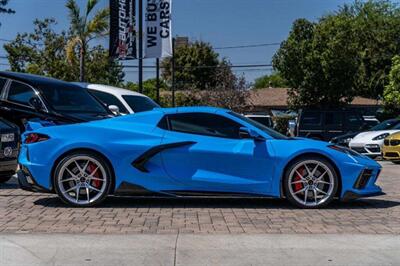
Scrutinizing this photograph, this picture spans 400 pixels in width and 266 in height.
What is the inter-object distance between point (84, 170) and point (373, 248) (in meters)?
3.80

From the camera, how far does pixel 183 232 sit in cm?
636

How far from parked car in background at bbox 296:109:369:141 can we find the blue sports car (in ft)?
47.2

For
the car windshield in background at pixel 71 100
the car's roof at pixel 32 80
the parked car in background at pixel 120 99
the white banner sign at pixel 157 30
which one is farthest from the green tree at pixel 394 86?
the car's roof at pixel 32 80

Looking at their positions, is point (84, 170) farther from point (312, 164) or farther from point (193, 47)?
point (193, 47)

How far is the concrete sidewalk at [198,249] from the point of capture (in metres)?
5.32

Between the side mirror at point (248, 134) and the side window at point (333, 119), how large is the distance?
1492 cm

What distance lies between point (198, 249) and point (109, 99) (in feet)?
25.7

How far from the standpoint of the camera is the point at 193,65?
60.4 m

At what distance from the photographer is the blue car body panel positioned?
25.2ft

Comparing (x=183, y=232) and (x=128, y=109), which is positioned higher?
(x=128, y=109)

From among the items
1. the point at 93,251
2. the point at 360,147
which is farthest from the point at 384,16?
the point at 93,251

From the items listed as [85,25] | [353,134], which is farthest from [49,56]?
[353,134]

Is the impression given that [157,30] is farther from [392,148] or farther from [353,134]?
[392,148]

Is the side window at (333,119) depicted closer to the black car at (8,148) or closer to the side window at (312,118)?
the side window at (312,118)
